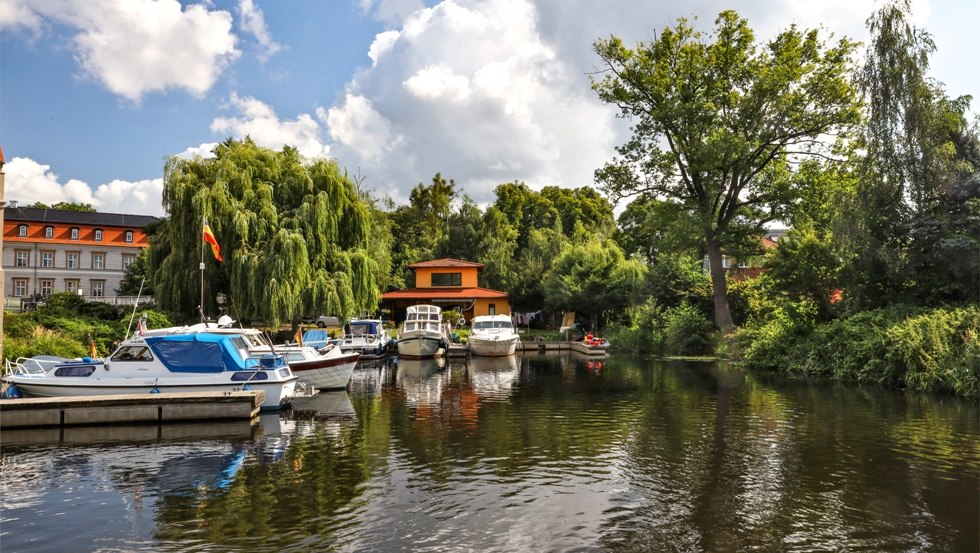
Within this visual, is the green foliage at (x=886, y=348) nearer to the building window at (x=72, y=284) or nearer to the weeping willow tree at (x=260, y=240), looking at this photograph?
the weeping willow tree at (x=260, y=240)

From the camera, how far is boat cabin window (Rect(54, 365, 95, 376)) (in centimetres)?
1619

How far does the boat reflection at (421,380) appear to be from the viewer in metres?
19.5

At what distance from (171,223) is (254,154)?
17.8ft

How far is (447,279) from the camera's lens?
52438 mm

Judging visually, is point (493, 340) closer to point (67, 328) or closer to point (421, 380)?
point (421, 380)

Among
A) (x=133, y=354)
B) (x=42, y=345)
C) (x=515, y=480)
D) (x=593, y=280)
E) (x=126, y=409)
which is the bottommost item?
(x=515, y=480)

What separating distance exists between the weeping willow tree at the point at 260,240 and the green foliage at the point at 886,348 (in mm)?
19861

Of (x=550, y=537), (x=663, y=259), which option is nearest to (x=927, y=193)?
(x=663, y=259)

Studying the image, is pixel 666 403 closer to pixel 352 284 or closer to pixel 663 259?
pixel 352 284

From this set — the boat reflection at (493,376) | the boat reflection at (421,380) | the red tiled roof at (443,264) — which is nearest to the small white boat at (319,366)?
the boat reflection at (421,380)

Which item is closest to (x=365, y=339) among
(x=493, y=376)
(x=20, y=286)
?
(x=493, y=376)

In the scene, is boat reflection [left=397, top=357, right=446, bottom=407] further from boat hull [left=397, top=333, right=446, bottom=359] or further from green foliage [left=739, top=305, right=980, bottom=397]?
green foliage [left=739, top=305, right=980, bottom=397]

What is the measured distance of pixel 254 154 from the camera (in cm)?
3131

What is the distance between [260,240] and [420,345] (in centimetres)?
1064
